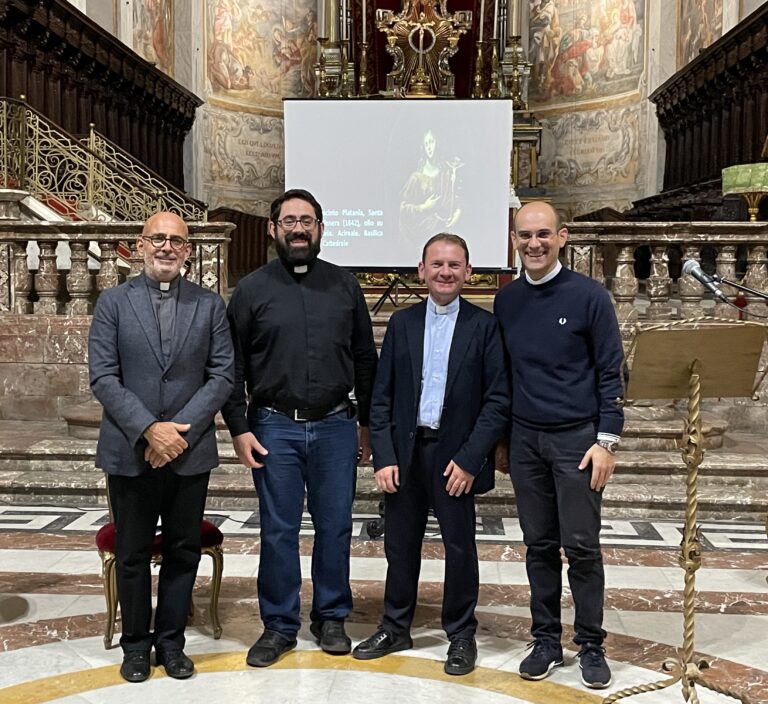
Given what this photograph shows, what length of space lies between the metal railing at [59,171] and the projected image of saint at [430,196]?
12.0 ft

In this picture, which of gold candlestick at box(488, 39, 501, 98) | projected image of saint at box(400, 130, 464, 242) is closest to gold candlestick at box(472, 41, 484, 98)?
gold candlestick at box(488, 39, 501, 98)

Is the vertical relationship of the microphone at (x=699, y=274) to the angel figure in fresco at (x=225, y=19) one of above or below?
below

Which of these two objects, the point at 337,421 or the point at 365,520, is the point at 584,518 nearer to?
the point at 337,421

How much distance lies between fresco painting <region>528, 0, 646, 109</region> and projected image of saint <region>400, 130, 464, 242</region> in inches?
380

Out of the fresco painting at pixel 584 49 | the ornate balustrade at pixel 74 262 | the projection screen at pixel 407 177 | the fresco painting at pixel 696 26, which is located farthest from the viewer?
the fresco painting at pixel 584 49

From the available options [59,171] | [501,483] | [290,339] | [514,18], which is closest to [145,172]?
[59,171]

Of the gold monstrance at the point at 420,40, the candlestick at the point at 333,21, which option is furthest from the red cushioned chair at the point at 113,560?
the candlestick at the point at 333,21

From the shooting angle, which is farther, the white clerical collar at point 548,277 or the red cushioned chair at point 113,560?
the red cushioned chair at point 113,560

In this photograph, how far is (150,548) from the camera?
3447 millimetres

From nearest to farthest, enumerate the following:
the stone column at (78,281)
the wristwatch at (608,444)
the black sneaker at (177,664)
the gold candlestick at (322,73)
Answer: the wristwatch at (608,444)
the black sneaker at (177,664)
the stone column at (78,281)
the gold candlestick at (322,73)

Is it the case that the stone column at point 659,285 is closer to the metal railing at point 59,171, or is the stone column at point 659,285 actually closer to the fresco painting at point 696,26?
the metal railing at point 59,171

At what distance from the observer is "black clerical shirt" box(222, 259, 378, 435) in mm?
3561

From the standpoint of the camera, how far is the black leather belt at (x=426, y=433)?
11.6 ft

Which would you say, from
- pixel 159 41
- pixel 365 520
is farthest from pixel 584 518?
pixel 159 41
